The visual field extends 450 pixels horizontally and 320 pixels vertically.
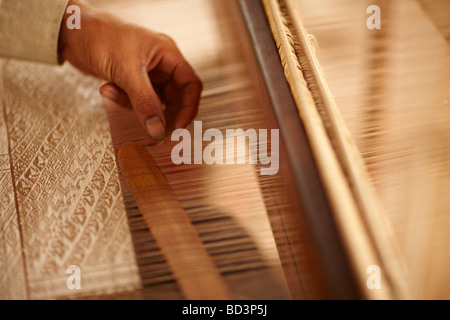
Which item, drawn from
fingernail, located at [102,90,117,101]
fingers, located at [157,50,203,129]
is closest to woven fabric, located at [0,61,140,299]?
fingernail, located at [102,90,117,101]

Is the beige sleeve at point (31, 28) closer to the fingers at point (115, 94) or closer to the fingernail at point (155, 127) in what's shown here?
the fingers at point (115, 94)

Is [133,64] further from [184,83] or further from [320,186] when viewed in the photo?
[320,186]

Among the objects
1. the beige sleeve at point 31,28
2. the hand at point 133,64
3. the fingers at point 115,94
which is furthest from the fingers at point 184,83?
the beige sleeve at point 31,28

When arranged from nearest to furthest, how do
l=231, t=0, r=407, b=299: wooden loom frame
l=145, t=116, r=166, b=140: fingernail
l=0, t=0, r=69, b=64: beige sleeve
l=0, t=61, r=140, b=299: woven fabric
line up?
l=231, t=0, r=407, b=299: wooden loom frame
l=0, t=61, r=140, b=299: woven fabric
l=145, t=116, r=166, b=140: fingernail
l=0, t=0, r=69, b=64: beige sleeve

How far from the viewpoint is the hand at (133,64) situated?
789 millimetres

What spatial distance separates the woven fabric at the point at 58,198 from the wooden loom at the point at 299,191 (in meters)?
0.04

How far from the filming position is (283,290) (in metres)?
0.57

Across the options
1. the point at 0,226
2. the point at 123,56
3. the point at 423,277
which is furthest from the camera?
the point at 123,56

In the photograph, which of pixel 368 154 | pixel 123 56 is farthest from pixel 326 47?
pixel 123 56

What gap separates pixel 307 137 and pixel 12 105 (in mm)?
658

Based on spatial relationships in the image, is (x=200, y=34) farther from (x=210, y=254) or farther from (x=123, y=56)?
(x=210, y=254)

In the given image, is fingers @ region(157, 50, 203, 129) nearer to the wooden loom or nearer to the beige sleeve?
the wooden loom

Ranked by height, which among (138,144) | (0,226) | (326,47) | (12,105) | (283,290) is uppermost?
(326,47)

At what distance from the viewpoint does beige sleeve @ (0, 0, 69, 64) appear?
85 centimetres
